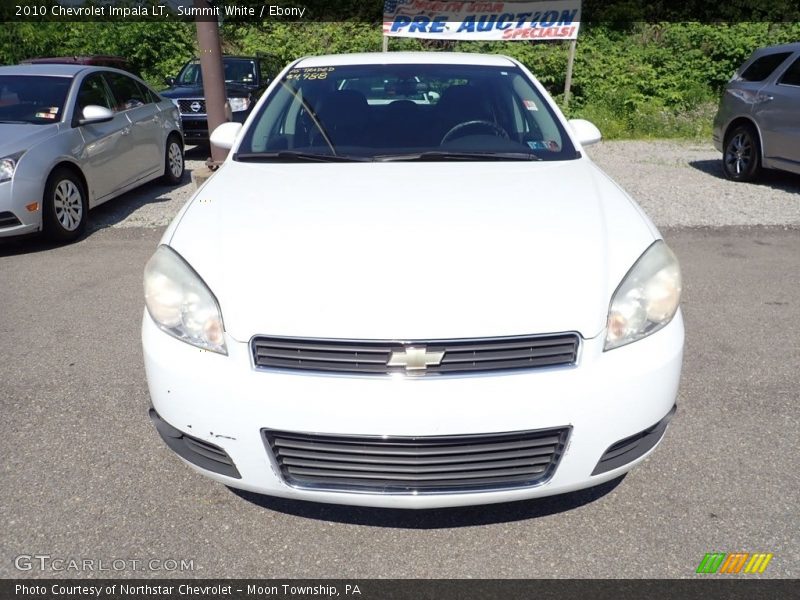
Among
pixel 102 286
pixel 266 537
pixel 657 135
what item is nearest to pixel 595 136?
pixel 266 537

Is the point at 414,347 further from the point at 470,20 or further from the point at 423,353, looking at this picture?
the point at 470,20

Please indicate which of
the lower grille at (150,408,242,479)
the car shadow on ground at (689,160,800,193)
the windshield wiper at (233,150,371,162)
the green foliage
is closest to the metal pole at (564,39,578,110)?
the green foliage

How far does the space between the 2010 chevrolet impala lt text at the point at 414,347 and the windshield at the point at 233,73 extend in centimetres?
970

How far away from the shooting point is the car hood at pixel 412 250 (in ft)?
6.72

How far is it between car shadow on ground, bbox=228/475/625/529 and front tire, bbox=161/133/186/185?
646cm

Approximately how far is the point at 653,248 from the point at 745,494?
1028 millimetres

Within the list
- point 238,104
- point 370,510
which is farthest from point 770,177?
point 370,510

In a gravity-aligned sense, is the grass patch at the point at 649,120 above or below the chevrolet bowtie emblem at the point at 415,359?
below

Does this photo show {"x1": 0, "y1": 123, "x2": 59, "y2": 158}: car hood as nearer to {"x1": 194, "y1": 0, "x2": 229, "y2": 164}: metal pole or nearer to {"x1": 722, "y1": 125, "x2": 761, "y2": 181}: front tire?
{"x1": 194, "y1": 0, "x2": 229, "y2": 164}: metal pole

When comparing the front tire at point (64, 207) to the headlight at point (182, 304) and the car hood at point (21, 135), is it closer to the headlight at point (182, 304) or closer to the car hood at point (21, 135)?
the car hood at point (21, 135)

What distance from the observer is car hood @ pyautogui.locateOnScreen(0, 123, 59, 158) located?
222 inches

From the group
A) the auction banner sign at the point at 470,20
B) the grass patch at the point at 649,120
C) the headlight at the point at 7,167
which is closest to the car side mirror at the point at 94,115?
the headlight at the point at 7,167
